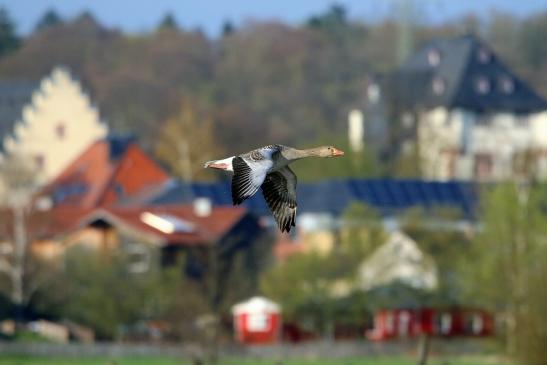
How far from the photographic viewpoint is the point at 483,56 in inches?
3826

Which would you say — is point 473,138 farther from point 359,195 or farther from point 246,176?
point 246,176

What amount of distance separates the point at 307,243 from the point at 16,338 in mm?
14256

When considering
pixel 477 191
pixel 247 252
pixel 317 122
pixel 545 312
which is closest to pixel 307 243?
pixel 247 252

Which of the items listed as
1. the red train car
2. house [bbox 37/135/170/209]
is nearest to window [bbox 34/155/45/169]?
house [bbox 37/135/170/209]

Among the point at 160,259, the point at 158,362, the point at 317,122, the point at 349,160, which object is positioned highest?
the point at 317,122

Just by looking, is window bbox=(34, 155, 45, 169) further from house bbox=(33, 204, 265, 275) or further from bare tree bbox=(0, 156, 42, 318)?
house bbox=(33, 204, 265, 275)

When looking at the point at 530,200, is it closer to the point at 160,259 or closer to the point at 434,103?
the point at 160,259

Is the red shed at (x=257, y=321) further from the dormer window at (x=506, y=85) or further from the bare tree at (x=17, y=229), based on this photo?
the dormer window at (x=506, y=85)

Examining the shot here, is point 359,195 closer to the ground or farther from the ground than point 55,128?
closer to the ground

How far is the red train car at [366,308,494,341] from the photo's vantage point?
63.1 m

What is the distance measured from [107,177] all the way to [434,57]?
951 inches

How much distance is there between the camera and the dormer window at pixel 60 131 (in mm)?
86625

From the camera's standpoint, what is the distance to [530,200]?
61.9 meters

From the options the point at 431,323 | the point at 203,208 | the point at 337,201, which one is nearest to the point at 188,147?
the point at 337,201
